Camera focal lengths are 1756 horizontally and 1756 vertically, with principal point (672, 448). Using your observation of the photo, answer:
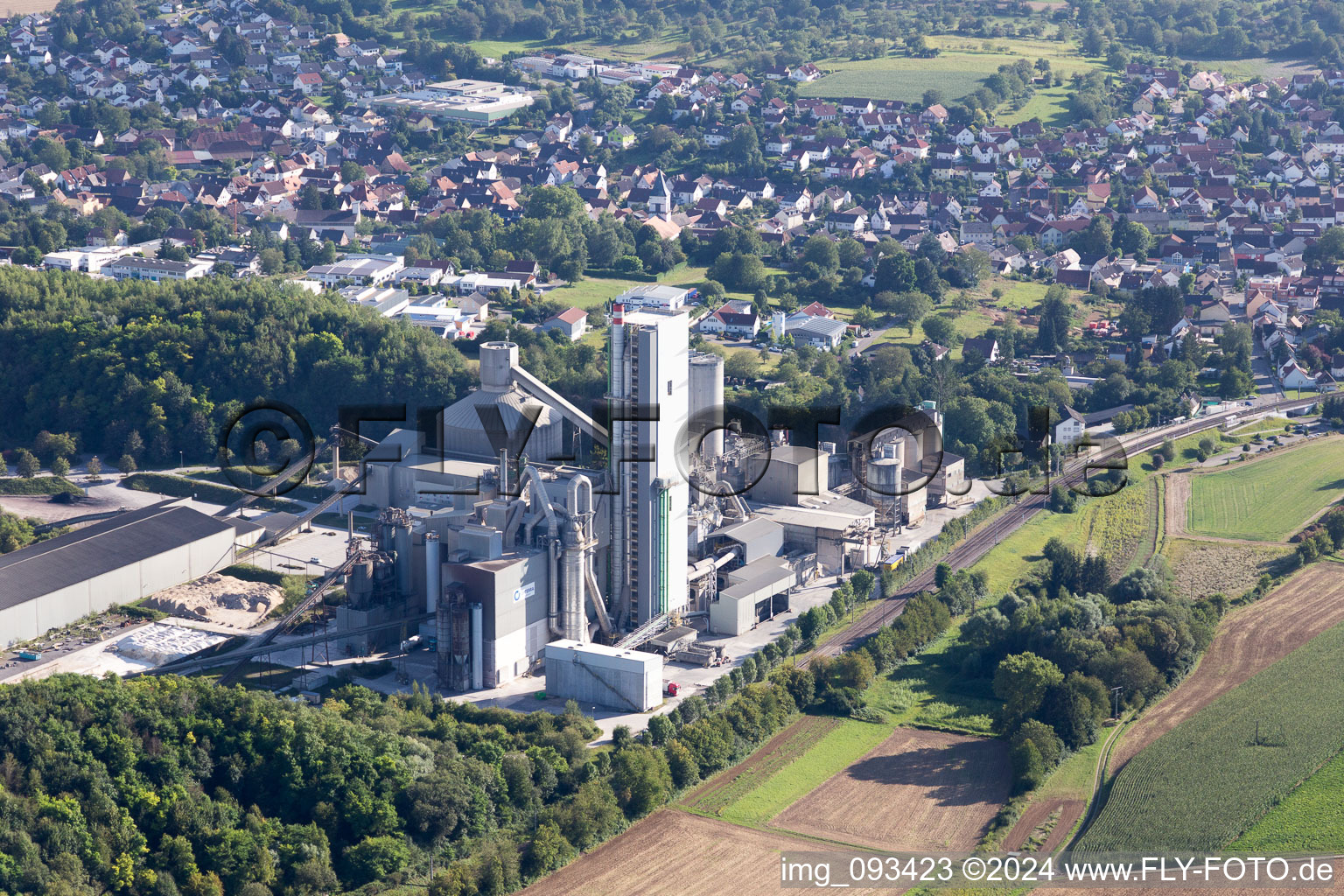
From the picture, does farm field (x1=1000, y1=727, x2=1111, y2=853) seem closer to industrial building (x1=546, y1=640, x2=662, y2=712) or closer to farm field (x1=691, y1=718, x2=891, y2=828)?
farm field (x1=691, y1=718, x2=891, y2=828)

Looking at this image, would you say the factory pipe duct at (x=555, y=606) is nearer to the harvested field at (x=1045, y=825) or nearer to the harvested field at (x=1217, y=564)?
the harvested field at (x=1045, y=825)

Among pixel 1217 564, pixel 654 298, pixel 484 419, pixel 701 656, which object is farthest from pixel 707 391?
pixel 654 298

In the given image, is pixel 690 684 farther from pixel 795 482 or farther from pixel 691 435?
pixel 795 482

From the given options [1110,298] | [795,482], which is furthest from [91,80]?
[795,482]

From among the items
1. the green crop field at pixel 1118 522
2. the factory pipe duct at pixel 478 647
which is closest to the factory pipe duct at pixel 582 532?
the factory pipe duct at pixel 478 647

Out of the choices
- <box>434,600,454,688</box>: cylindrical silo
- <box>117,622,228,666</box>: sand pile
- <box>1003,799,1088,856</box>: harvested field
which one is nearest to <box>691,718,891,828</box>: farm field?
<box>1003,799,1088,856</box>: harvested field

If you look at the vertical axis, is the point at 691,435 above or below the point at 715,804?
above
